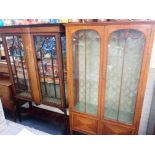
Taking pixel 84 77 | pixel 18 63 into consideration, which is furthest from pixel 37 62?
pixel 84 77

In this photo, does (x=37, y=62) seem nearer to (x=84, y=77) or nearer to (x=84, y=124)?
(x=84, y=77)

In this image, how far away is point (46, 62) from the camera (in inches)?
74.6

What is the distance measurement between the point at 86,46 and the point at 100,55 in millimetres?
215

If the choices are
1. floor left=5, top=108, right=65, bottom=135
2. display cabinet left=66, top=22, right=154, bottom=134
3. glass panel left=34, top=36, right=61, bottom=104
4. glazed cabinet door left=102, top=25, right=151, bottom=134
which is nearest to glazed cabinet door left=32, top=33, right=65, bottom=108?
glass panel left=34, top=36, right=61, bottom=104

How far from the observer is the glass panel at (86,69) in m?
1.50

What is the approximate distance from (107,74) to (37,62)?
0.96 meters

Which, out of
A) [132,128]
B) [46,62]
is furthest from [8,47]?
[132,128]

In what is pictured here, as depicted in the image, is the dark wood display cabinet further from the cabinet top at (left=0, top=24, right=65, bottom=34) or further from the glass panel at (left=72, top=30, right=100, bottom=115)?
the glass panel at (left=72, top=30, right=100, bottom=115)

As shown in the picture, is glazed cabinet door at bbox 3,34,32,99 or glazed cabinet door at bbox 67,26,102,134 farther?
glazed cabinet door at bbox 3,34,32,99

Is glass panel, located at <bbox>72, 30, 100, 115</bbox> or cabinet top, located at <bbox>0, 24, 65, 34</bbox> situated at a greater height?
cabinet top, located at <bbox>0, 24, 65, 34</bbox>

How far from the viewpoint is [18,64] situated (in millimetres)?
2111

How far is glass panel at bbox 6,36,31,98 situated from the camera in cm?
196

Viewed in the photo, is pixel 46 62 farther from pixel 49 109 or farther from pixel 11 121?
pixel 11 121

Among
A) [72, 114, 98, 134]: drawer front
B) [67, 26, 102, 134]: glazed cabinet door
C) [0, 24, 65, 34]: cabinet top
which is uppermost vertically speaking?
[0, 24, 65, 34]: cabinet top
